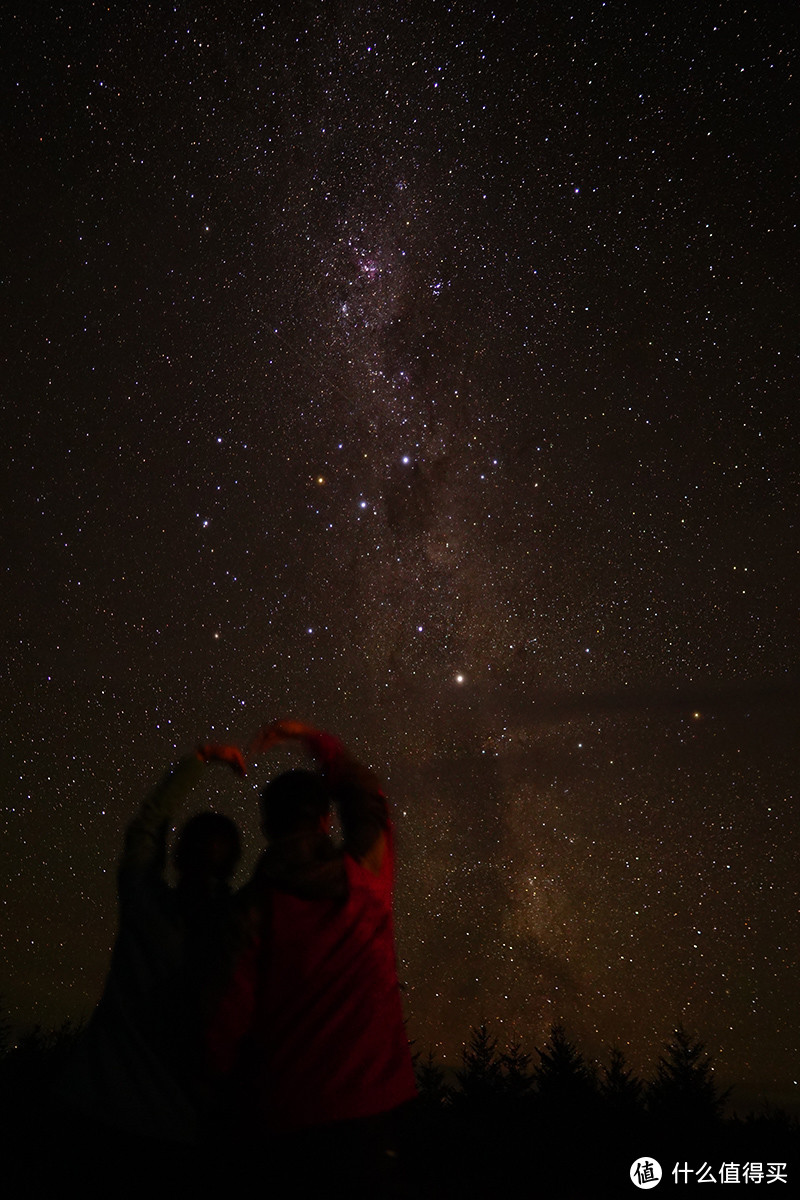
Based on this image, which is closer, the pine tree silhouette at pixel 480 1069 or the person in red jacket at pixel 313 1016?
the person in red jacket at pixel 313 1016

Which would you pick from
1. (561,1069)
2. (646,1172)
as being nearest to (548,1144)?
(646,1172)

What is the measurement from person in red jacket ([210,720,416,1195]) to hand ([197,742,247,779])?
32.2 inches

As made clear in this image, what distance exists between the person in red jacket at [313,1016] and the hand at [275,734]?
35.7 inches

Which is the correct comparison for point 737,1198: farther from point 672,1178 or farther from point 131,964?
point 131,964

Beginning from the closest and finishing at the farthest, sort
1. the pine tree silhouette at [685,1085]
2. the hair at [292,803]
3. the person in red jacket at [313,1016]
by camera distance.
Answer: the person in red jacket at [313,1016], the hair at [292,803], the pine tree silhouette at [685,1085]

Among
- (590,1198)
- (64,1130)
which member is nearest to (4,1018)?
(590,1198)

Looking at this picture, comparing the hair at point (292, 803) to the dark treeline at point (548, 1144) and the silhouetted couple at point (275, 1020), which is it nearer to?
the silhouetted couple at point (275, 1020)

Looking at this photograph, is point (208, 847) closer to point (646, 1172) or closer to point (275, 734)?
point (275, 734)

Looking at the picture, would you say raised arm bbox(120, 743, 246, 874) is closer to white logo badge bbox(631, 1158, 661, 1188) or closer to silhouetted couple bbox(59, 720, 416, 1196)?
silhouetted couple bbox(59, 720, 416, 1196)

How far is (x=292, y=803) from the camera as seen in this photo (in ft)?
6.06

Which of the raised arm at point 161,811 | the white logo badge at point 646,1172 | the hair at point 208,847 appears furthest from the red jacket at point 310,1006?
the white logo badge at point 646,1172

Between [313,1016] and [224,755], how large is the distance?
1144mm

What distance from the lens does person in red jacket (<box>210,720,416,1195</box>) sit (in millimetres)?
1643

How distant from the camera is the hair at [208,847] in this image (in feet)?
7.06
